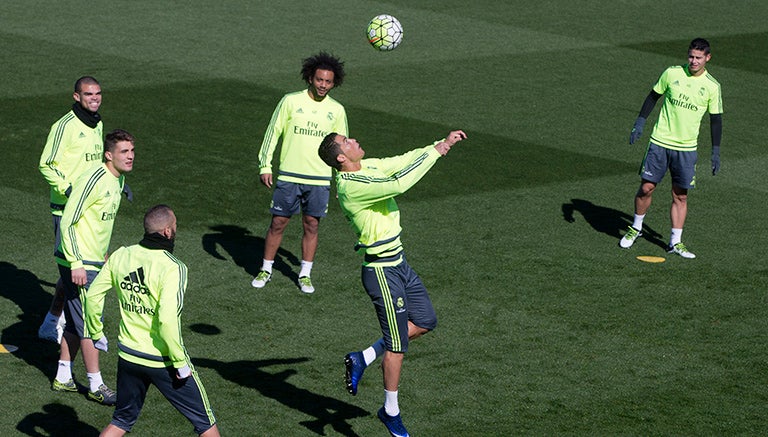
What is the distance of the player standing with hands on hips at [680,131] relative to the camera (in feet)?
49.8

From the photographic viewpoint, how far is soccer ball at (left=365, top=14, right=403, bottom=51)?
1652 centimetres

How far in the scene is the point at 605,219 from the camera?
1652 centimetres

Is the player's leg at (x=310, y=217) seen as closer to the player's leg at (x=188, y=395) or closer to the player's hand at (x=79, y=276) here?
the player's hand at (x=79, y=276)

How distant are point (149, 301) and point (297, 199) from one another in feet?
17.4

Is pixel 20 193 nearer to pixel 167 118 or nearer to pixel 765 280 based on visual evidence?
pixel 167 118

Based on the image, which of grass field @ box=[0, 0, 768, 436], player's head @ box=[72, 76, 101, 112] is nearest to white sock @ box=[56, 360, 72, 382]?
grass field @ box=[0, 0, 768, 436]

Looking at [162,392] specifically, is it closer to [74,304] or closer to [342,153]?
[74,304]

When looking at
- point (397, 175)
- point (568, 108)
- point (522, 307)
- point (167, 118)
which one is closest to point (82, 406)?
point (397, 175)

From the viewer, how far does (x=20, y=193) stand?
16.1 meters

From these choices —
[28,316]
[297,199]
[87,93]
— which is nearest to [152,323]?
[87,93]

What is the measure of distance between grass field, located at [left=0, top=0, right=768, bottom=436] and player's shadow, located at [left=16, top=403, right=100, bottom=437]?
0.08 ft

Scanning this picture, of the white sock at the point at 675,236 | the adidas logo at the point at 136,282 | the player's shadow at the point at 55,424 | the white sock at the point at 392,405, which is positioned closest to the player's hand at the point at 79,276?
the player's shadow at the point at 55,424

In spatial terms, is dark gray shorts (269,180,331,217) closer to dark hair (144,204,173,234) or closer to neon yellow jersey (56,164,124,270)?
neon yellow jersey (56,164,124,270)

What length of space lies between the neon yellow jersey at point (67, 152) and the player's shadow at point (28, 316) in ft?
4.72
